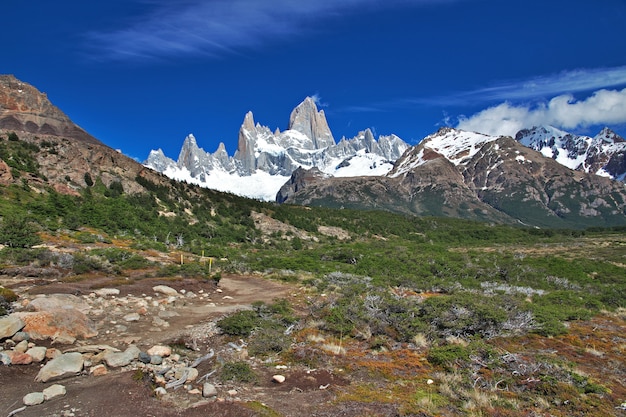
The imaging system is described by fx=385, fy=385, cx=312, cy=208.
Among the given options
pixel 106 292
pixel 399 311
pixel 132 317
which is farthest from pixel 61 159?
pixel 399 311

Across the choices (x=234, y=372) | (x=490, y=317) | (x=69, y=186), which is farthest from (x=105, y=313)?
(x=69, y=186)

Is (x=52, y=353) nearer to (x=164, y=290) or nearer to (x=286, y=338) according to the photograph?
(x=286, y=338)

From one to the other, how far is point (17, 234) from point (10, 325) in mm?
18791

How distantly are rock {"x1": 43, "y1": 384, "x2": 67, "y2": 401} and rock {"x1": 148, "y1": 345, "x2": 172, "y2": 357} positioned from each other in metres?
2.85

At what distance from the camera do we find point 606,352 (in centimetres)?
1463

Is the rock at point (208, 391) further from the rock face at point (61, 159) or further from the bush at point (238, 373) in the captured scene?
the rock face at point (61, 159)

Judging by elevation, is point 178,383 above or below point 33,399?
below

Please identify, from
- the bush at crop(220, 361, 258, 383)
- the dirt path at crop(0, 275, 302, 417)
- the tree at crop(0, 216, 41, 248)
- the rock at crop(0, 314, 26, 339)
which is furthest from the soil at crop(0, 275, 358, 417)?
the tree at crop(0, 216, 41, 248)

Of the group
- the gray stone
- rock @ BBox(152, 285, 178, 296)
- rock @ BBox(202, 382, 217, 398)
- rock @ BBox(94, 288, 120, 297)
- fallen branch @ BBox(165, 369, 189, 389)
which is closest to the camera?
rock @ BBox(202, 382, 217, 398)

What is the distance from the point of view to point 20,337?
11297 millimetres

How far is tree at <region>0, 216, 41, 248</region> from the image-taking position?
25484 mm

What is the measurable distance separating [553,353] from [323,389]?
30.4 ft

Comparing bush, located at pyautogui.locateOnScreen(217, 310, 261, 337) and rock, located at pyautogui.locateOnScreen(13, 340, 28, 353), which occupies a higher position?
rock, located at pyautogui.locateOnScreen(13, 340, 28, 353)

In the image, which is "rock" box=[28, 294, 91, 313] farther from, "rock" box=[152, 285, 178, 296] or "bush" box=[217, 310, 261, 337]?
"bush" box=[217, 310, 261, 337]
